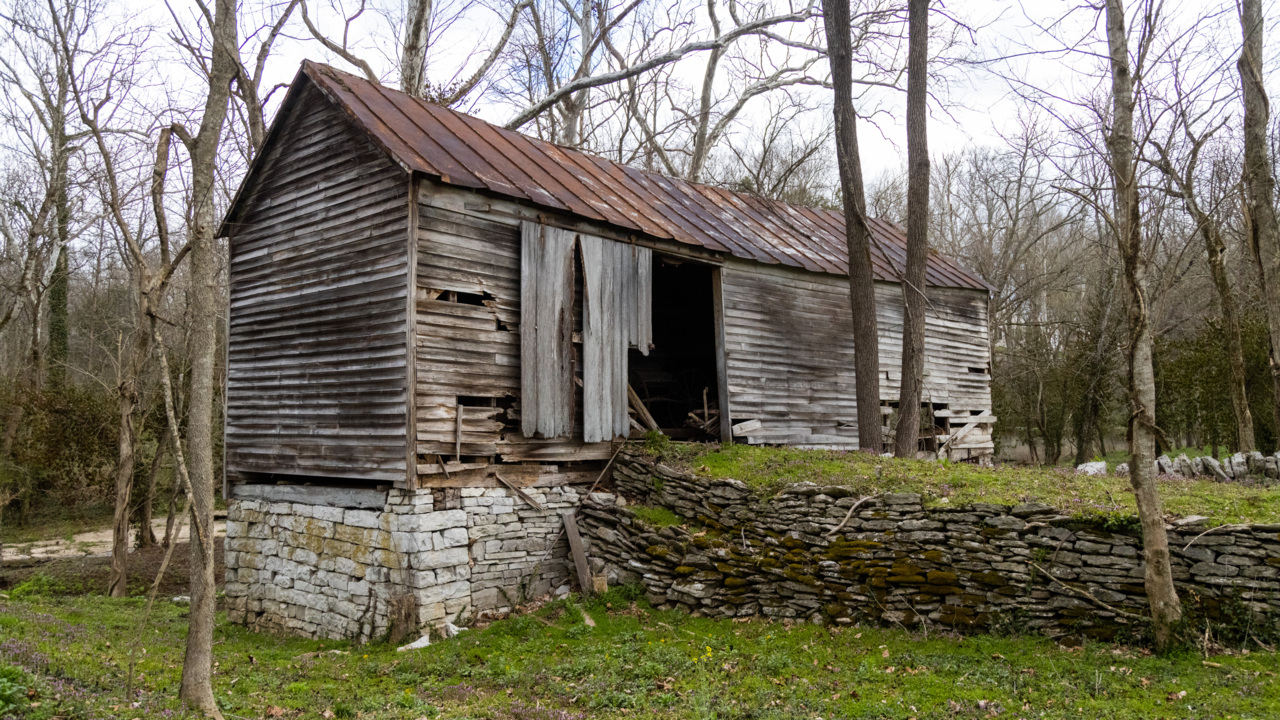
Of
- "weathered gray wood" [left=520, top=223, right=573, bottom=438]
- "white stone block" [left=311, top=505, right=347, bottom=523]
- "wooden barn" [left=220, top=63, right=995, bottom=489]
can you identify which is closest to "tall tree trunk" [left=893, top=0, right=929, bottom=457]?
"wooden barn" [left=220, top=63, right=995, bottom=489]

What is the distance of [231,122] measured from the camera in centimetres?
1875

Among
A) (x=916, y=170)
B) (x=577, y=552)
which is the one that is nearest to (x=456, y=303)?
(x=577, y=552)

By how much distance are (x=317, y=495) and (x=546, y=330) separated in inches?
152

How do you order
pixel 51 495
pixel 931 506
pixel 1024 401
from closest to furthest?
pixel 931 506
pixel 51 495
pixel 1024 401

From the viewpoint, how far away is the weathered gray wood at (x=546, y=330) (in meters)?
10.6

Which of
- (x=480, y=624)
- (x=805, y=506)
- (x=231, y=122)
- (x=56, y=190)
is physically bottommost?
(x=480, y=624)

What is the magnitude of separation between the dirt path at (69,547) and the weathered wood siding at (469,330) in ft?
31.5

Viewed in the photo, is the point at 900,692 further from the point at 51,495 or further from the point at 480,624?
the point at 51,495

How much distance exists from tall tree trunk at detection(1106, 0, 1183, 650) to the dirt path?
16.5 metres

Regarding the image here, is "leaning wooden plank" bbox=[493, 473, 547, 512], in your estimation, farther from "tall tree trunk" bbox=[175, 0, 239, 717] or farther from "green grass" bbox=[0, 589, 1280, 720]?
"tall tree trunk" bbox=[175, 0, 239, 717]

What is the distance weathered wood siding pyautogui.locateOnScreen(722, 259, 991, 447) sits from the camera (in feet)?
44.2

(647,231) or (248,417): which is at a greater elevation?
(647,231)

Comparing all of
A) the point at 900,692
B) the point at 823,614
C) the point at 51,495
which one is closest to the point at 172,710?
the point at 900,692

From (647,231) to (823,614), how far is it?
6.15 m
